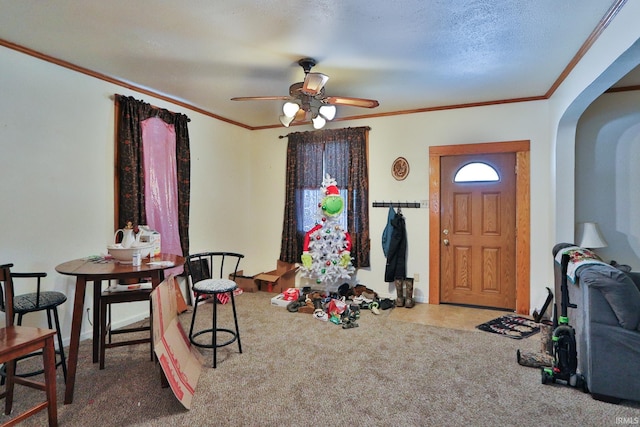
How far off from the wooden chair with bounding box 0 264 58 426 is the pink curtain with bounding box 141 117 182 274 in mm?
1785

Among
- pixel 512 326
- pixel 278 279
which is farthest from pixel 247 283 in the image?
pixel 512 326

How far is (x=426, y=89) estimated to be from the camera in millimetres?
3588

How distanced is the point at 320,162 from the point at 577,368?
3.46 meters

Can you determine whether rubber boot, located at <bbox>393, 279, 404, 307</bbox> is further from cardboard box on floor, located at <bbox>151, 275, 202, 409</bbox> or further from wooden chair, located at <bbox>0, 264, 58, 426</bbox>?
wooden chair, located at <bbox>0, 264, 58, 426</bbox>

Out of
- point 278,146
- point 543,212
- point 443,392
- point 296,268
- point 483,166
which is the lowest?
point 443,392

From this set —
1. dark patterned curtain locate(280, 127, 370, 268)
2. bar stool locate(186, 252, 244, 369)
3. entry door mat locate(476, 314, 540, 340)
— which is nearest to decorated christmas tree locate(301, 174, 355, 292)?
dark patterned curtain locate(280, 127, 370, 268)

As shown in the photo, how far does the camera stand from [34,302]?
89.8 inches

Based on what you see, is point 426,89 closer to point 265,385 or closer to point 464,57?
point 464,57

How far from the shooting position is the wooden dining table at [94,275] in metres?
2.10

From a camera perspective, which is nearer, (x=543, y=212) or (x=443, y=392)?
(x=443, y=392)

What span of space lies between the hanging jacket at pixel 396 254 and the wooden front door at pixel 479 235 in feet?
1.55

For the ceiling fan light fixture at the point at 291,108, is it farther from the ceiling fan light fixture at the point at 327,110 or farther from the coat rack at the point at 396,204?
the coat rack at the point at 396,204

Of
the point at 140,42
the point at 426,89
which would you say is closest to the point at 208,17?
the point at 140,42

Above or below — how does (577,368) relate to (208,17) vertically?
below
